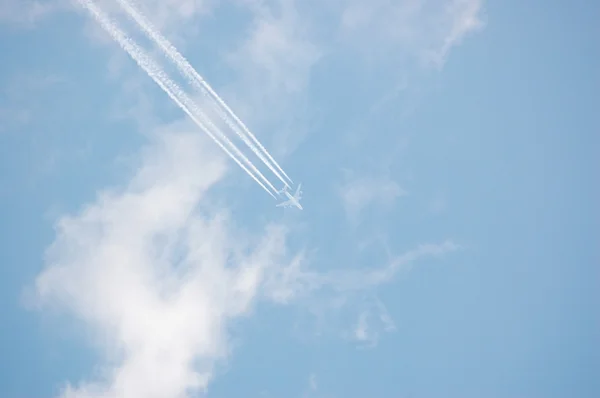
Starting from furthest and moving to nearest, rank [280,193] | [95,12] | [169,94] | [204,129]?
[280,193] < [204,129] < [169,94] < [95,12]

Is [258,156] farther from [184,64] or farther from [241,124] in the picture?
[184,64]

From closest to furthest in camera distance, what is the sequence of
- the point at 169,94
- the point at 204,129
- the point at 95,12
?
the point at 95,12 < the point at 169,94 < the point at 204,129

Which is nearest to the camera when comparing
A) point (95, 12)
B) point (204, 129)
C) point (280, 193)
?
point (95, 12)

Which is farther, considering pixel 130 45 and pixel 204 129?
pixel 204 129

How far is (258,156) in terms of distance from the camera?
135ft

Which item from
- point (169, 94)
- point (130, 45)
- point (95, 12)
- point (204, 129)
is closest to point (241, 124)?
point (204, 129)

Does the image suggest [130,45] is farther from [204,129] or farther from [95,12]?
→ [204,129]

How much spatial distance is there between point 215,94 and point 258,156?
641 centimetres

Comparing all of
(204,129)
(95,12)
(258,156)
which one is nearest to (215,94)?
(204,129)

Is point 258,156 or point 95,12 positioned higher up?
point 95,12

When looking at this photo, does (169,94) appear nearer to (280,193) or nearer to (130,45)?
(130,45)

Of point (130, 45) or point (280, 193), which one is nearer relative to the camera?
point (130, 45)

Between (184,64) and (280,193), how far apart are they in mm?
15171

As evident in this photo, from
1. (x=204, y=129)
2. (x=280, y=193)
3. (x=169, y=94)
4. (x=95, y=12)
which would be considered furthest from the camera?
(x=280, y=193)
